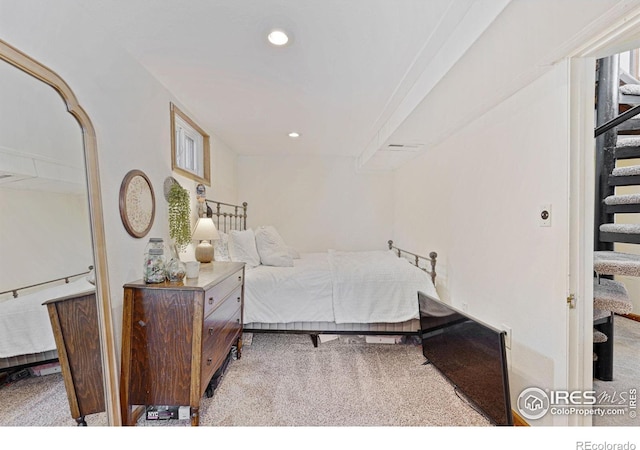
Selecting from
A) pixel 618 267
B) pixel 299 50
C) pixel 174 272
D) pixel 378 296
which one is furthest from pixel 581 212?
pixel 174 272

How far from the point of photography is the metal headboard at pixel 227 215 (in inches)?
131

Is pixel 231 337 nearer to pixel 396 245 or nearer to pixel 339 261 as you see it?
pixel 339 261

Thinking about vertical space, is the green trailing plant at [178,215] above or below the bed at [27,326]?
above

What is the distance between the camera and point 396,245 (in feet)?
14.5

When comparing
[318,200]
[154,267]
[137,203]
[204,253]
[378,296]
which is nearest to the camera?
[154,267]

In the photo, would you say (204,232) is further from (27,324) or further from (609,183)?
(609,183)

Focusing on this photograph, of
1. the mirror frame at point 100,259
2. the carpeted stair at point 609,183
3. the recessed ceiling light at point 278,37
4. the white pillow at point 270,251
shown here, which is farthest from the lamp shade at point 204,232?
the carpeted stair at point 609,183

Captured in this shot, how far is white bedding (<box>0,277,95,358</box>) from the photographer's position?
90 centimetres

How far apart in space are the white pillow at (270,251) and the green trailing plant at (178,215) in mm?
915

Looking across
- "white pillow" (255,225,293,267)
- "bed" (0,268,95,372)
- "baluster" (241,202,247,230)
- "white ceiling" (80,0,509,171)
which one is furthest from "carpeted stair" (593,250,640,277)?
"baluster" (241,202,247,230)

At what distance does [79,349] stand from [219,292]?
2.39ft

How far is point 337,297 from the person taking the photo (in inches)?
98.0

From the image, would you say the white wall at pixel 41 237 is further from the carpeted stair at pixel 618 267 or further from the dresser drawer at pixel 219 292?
the carpeted stair at pixel 618 267

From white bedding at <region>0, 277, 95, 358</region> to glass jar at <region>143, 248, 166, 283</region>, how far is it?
1.55ft
